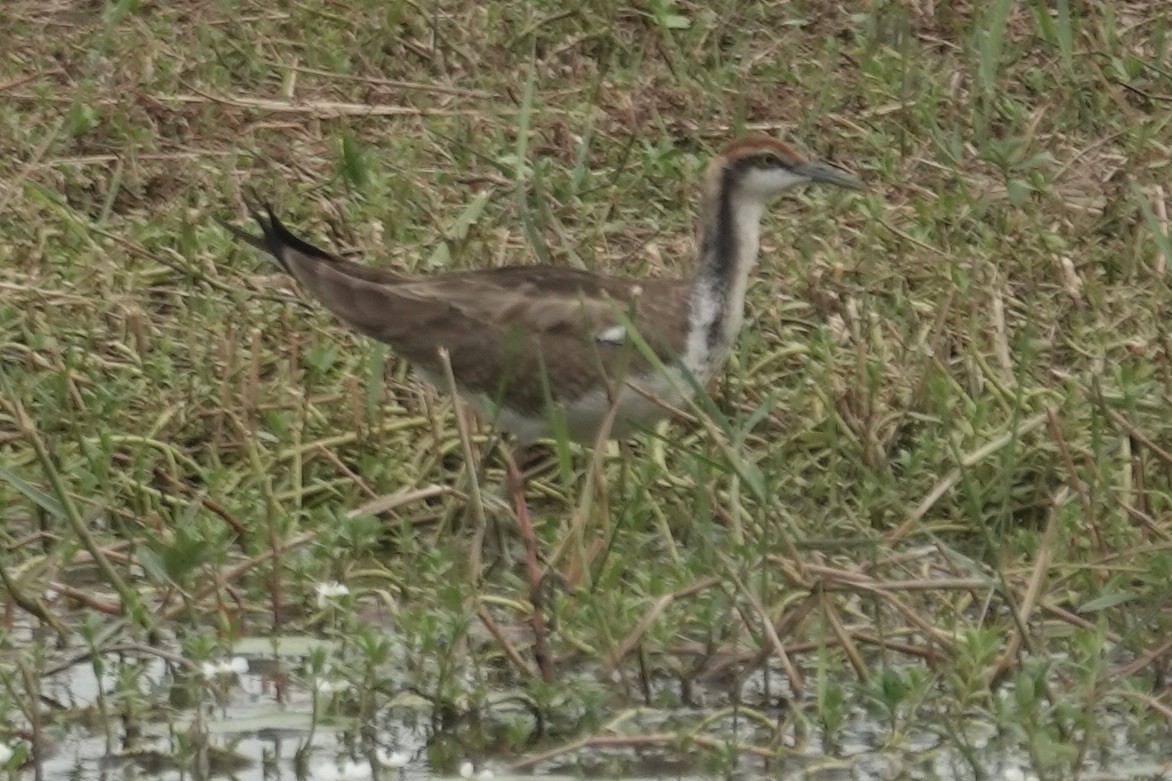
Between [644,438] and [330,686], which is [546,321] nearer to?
[644,438]

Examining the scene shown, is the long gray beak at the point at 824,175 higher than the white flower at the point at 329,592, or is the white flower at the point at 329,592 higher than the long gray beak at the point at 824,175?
the long gray beak at the point at 824,175

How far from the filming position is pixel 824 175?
24.1 feet

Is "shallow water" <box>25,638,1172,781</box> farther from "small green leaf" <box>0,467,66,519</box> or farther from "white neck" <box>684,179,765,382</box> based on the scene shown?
"white neck" <box>684,179,765,382</box>

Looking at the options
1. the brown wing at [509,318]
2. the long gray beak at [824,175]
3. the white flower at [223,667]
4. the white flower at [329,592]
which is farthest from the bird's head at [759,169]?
the white flower at [223,667]

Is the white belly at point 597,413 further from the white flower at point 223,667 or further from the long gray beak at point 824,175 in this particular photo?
the white flower at point 223,667

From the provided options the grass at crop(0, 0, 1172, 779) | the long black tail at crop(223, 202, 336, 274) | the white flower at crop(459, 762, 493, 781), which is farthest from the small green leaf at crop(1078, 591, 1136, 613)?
the long black tail at crop(223, 202, 336, 274)

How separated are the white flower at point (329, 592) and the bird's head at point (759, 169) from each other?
1726 millimetres

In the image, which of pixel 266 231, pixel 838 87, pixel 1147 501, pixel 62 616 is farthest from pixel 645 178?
pixel 62 616

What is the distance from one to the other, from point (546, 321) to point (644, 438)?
39 centimetres

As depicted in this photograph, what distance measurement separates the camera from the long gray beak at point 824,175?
729 centimetres

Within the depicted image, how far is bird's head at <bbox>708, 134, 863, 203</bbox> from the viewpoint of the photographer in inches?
280

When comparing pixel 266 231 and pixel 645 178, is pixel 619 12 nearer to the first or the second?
pixel 645 178

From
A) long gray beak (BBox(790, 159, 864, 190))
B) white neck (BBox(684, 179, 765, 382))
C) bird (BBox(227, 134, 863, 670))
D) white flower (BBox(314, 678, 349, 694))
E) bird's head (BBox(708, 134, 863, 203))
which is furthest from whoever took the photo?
long gray beak (BBox(790, 159, 864, 190))

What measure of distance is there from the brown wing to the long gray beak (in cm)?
63
